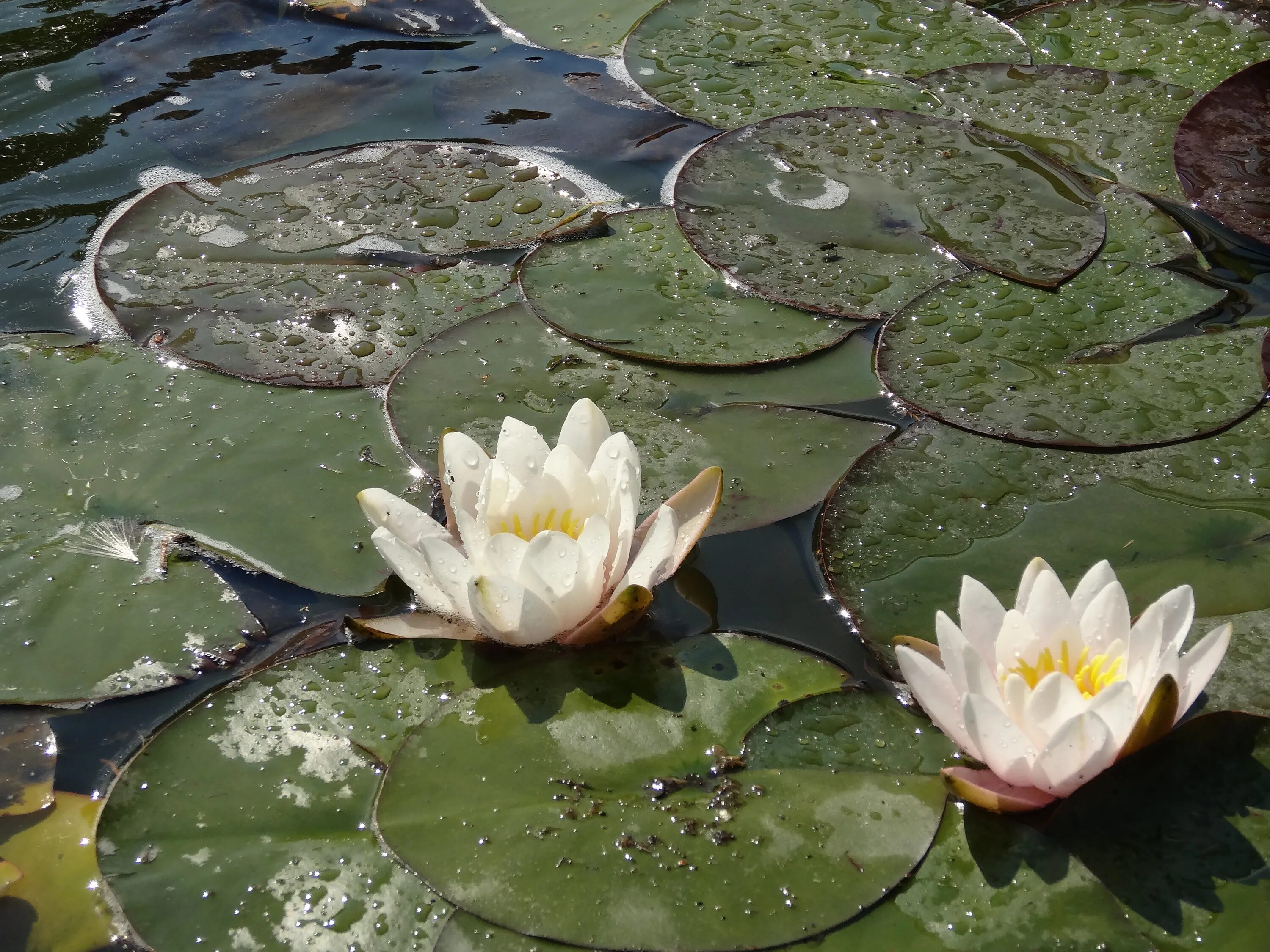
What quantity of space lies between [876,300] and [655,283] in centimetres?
65

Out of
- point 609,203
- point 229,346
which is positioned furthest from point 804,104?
point 229,346

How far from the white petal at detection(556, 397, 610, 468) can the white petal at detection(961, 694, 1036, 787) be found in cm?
85

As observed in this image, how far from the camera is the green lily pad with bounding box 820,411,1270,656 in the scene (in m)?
1.93

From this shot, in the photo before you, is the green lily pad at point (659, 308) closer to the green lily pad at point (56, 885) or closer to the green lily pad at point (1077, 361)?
the green lily pad at point (1077, 361)

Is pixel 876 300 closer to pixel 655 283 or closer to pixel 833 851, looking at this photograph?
pixel 655 283

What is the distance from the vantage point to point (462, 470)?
1846 mm

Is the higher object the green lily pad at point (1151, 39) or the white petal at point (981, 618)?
the green lily pad at point (1151, 39)

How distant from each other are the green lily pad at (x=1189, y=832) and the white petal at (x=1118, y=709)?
141 mm

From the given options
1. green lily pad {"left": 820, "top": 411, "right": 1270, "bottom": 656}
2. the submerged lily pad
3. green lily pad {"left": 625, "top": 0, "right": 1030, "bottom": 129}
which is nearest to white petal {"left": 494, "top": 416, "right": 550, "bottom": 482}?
the submerged lily pad

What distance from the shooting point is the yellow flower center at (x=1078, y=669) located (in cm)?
156

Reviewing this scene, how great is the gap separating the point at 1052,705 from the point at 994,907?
1.09 ft

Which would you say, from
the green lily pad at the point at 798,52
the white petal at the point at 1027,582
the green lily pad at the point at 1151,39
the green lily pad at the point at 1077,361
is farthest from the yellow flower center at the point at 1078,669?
the green lily pad at the point at 1151,39

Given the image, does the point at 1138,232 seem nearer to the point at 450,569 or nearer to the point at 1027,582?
the point at 1027,582

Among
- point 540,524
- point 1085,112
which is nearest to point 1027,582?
point 540,524
